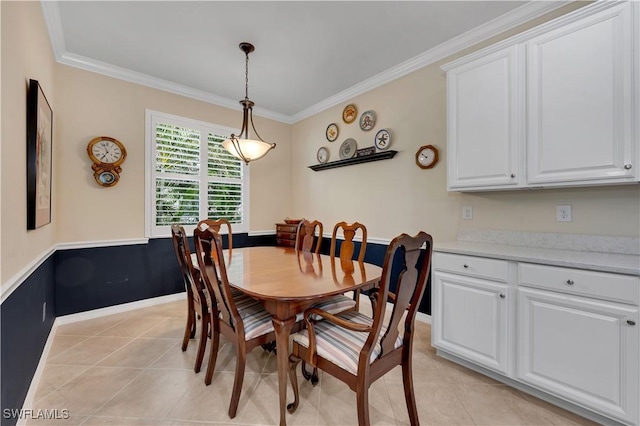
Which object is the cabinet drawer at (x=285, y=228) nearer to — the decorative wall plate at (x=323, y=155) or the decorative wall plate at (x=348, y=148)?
the decorative wall plate at (x=323, y=155)

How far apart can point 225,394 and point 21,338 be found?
46.4 inches

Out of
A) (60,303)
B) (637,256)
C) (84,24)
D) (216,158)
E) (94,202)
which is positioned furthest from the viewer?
(216,158)

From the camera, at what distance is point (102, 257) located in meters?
3.04

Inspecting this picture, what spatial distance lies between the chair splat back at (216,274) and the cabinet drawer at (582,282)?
1.75 m

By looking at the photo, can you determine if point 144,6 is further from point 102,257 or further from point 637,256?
point 637,256

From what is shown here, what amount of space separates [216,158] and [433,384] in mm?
3579

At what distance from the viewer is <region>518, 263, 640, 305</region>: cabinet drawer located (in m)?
1.38

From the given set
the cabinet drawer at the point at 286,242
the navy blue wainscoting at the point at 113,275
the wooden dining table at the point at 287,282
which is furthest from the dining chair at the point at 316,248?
the navy blue wainscoting at the point at 113,275

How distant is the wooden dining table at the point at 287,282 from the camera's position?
1.42m

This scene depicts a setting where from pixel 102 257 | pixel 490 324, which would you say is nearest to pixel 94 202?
pixel 102 257

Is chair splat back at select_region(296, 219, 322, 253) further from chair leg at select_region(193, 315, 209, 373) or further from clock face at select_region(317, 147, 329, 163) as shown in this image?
clock face at select_region(317, 147, 329, 163)

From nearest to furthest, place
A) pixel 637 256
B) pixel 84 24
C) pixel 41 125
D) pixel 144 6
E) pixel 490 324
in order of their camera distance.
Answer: pixel 637 256
pixel 490 324
pixel 41 125
pixel 144 6
pixel 84 24

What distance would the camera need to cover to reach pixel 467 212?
8.49 feet

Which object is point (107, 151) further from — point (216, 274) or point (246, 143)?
point (216, 274)
